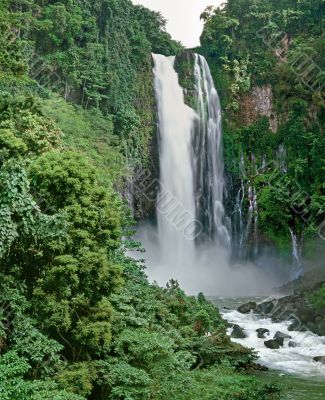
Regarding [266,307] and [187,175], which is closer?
[266,307]

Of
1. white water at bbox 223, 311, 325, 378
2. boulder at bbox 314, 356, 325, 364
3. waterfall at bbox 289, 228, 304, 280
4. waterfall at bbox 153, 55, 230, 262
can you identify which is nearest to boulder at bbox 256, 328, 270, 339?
white water at bbox 223, 311, 325, 378

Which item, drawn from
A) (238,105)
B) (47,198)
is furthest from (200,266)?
(47,198)

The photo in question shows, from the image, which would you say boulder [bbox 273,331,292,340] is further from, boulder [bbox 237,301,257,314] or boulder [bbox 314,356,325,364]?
boulder [bbox 237,301,257,314]

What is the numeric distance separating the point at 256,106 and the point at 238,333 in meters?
17.9

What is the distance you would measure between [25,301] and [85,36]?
21.1m

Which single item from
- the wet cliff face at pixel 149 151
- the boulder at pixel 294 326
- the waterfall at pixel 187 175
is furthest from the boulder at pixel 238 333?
the waterfall at pixel 187 175

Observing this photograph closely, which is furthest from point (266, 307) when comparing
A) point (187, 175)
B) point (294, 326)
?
point (187, 175)

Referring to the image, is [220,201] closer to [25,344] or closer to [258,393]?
[258,393]

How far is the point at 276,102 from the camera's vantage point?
29953 mm

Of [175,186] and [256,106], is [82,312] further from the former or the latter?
[256,106]

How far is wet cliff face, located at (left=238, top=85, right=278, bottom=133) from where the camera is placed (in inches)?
1192

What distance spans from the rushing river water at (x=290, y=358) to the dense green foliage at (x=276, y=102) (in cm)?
890

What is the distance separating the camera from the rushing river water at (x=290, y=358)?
11883 millimetres

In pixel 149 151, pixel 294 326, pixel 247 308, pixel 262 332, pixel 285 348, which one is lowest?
pixel 285 348
